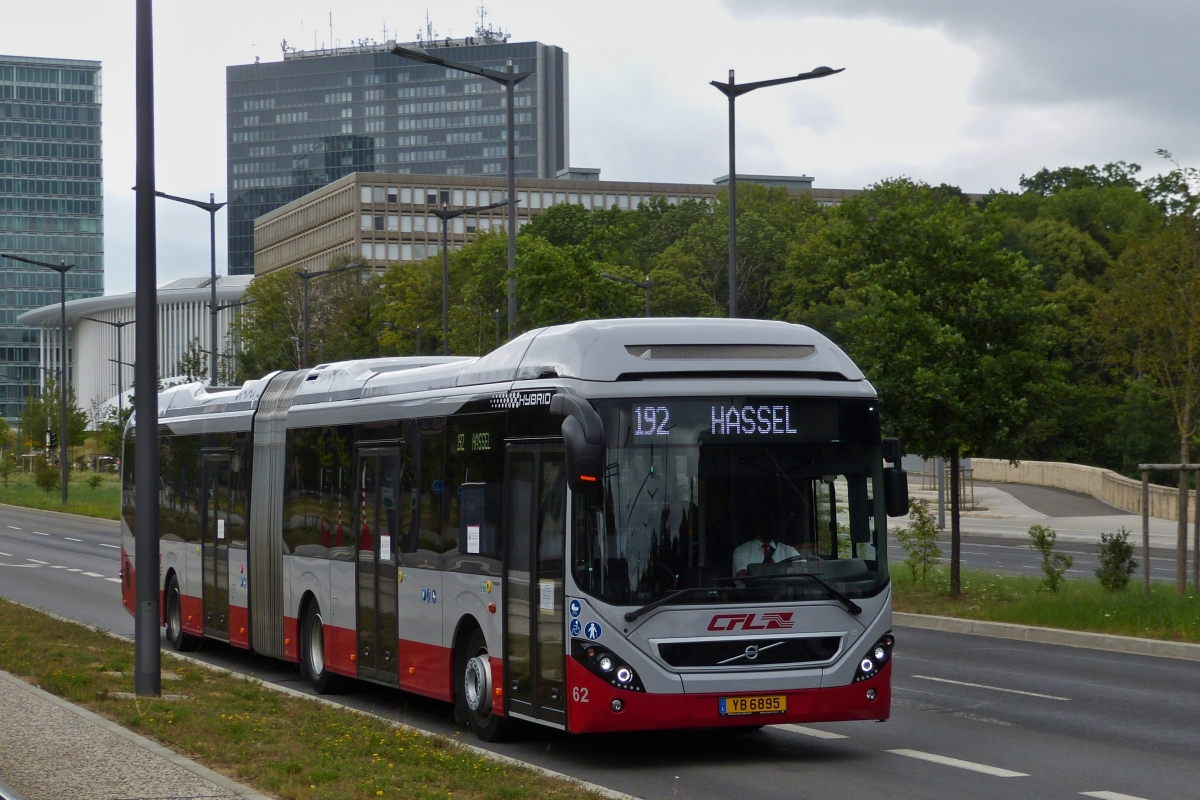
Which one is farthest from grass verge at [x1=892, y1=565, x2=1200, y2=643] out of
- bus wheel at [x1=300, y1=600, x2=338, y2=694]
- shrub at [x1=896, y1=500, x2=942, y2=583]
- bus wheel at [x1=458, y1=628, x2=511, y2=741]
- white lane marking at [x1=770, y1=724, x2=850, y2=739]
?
bus wheel at [x1=458, y1=628, x2=511, y2=741]

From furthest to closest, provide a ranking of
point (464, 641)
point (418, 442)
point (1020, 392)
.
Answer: point (1020, 392)
point (418, 442)
point (464, 641)

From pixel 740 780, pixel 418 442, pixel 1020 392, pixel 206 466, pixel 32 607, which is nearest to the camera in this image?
pixel 740 780

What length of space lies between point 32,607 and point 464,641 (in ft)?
44.7

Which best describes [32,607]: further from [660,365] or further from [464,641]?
[660,365]

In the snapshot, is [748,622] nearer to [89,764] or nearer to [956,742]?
[956,742]

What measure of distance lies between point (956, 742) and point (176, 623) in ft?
37.9

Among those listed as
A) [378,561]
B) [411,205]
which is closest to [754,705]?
[378,561]

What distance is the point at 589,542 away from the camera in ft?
35.6

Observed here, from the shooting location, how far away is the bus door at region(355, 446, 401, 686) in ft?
47.1

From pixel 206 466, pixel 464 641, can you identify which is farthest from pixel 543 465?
pixel 206 466

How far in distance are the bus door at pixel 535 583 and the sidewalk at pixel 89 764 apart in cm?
240

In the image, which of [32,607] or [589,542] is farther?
[32,607]

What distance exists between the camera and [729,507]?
10906mm

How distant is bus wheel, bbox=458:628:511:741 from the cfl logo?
2.08m
